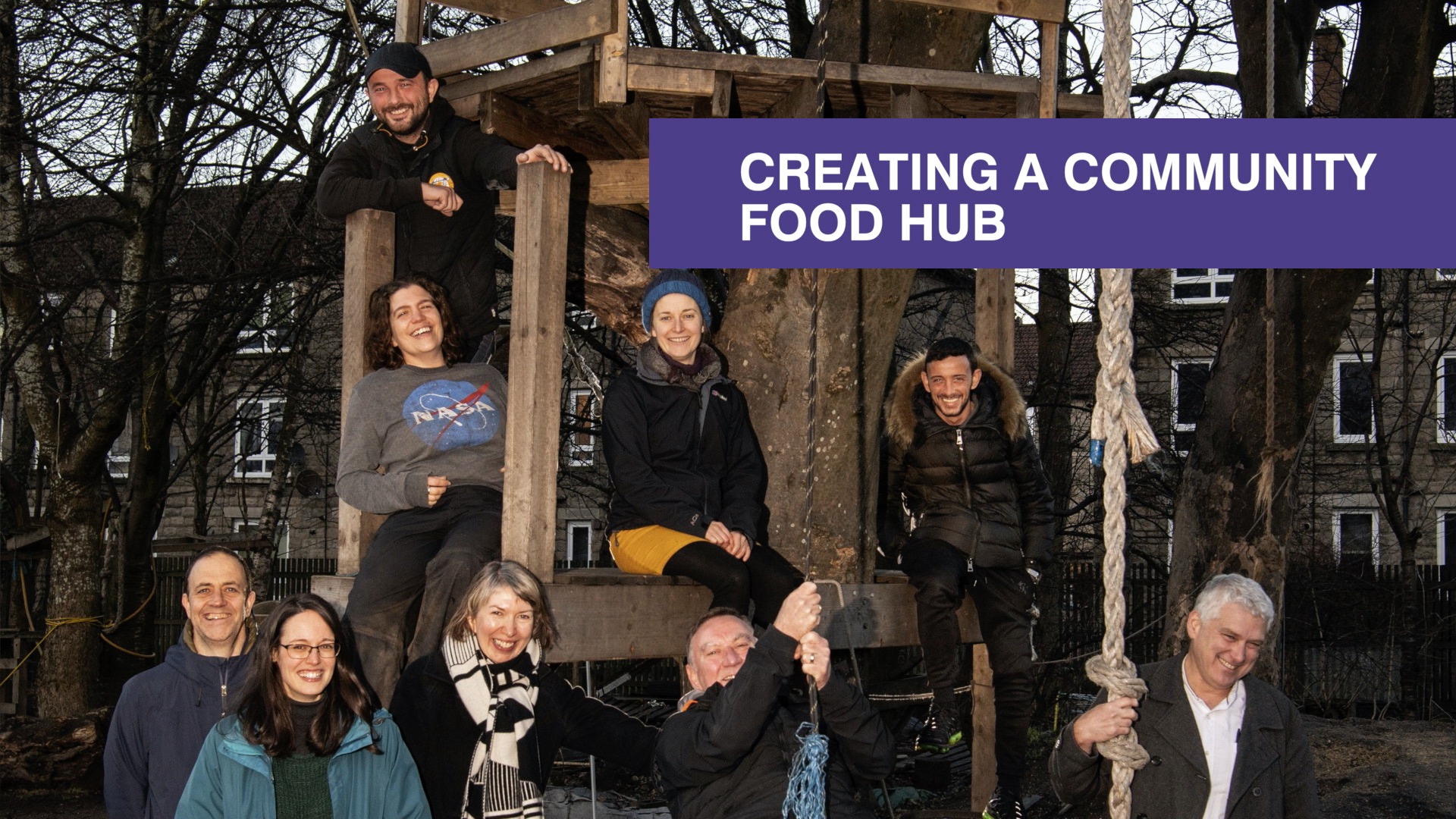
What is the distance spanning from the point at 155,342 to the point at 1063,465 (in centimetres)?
879

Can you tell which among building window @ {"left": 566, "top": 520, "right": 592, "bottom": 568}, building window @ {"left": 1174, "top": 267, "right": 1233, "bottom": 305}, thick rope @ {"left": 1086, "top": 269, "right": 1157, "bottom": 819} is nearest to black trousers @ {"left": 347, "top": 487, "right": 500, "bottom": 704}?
thick rope @ {"left": 1086, "top": 269, "right": 1157, "bottom": 819}

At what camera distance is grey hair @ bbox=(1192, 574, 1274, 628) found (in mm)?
3934

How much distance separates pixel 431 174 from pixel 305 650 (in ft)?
7.94

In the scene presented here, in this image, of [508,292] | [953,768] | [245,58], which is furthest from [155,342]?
[953,768]

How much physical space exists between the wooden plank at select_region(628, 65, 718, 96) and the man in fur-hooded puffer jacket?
1349mm

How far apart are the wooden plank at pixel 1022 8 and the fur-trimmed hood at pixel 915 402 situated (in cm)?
144

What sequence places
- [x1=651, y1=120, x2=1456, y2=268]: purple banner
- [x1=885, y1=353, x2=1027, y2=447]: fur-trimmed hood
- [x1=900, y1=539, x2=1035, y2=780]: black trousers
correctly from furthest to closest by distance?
[x1=885, y1=353, x2=1027, y2=447]: fur-trimmed hood → [x1=900, y1=539, x2=1035, y2=780]: black trousers → [x1=651, y1=120, x2=1456, y2=268]: purple banner

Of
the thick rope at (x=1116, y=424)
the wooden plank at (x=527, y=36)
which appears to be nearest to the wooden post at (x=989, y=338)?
the wooden plank at (x=527, y=36)

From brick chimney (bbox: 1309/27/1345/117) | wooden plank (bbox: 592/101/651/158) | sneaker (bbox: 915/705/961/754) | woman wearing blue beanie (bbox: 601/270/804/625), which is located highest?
brick chimney (bbox: 1309/27/1345/117)

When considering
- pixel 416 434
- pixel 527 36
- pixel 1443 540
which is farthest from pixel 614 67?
pixel 1443 540

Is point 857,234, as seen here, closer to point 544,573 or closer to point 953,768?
point 544,573

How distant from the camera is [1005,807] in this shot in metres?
5.88

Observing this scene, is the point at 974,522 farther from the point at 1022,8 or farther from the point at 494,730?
the point at 494,730

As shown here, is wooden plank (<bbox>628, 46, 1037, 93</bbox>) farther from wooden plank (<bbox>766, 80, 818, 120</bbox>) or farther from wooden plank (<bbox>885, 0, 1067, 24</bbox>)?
wooden plank (<bbox>885, 0, 1067, 24</bbox>)
